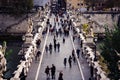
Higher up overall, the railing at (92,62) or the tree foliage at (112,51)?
the railing at (92,62)

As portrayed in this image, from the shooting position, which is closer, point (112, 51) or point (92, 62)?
point (92, 62)

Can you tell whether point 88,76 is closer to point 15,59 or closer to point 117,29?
point 117,29

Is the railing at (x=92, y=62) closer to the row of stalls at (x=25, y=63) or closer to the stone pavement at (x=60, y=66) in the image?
the stone pavement at (x=60, y=66)

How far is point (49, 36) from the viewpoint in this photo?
66.1 m

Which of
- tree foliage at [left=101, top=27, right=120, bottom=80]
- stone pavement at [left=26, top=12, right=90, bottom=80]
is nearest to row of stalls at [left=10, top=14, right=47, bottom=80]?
stone pavement at [left=26, top=12, right=90, bottom=80]

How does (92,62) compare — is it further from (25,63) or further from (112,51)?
(112,51)

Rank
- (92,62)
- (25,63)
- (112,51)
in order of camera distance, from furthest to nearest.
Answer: (112,51) → (92,62) → (25,63)

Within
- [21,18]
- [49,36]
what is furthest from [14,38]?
[49,36]

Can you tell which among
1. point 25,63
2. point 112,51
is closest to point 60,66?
point 25,63

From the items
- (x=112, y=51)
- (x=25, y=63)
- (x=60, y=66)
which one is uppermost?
(x=25, y=63)

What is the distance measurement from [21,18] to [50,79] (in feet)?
203

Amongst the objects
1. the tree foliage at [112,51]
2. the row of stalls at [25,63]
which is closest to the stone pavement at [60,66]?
the row of stalls at [25,63]

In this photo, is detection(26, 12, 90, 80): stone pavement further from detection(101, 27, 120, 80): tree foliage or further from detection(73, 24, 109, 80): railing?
detection(101, 27, 120, 80): tree foliage

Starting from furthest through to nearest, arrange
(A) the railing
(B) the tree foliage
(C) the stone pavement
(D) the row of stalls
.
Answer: (B) the tree foliage → (C) the stone pavement → (D) the row of stalls → (A) the railing
